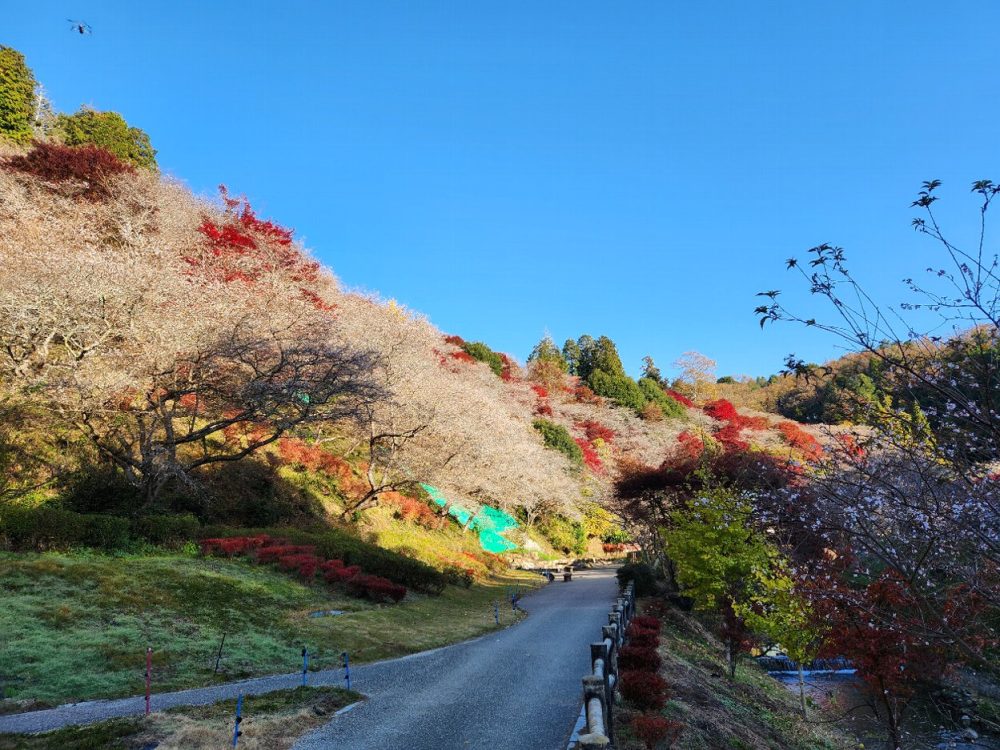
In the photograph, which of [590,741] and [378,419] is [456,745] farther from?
[378,419]

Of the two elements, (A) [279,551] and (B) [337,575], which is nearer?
(B) [337,575]

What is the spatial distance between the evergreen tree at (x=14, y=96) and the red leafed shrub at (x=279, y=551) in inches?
1350

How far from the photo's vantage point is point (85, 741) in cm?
657

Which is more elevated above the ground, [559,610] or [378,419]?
[378,419]

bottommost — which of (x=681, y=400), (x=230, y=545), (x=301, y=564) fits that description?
→ (x=301, y=564)

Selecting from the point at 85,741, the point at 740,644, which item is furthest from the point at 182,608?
the point at 740,644

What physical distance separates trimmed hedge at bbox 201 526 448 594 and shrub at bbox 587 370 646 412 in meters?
47.5

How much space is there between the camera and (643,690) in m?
9.39

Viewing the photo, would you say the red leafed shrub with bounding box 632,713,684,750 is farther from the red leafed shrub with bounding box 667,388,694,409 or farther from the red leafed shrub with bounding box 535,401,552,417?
the red leafed shrub with bounding box 667,388,694,409

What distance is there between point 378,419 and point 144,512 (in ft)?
36.9

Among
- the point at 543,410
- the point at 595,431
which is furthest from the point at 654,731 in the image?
the point at 595,431

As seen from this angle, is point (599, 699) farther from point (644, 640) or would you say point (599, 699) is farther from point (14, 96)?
point (14, 96)

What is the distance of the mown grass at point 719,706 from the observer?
946 centimetres

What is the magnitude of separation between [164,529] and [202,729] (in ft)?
42.0
